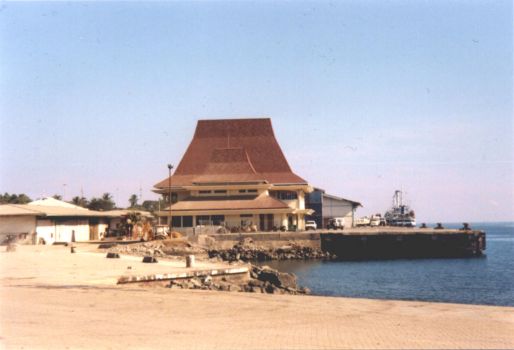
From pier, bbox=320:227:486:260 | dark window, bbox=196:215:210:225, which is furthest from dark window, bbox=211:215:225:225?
pier, bbox=320:227:486:260

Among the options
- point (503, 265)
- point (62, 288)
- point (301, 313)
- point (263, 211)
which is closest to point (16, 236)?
point (263, 211)

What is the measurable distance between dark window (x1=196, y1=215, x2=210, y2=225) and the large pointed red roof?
Result: 4.88m

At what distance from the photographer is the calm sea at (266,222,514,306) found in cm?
3025

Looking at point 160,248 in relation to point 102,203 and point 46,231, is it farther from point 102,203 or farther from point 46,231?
point 102,203

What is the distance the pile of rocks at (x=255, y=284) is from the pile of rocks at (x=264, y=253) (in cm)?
1799

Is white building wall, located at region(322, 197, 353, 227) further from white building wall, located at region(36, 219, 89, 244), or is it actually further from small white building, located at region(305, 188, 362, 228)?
white building wall, located at region(36, 219, 89, 244)

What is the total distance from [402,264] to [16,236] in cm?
3066

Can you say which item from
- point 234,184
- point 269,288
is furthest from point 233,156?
point 269,288

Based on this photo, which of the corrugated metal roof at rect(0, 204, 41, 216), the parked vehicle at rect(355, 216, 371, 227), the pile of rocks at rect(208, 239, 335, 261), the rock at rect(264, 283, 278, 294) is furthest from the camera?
the parked vehicle at rect(355, 216, 371, 227)

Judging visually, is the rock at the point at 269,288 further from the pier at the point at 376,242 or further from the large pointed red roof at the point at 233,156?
the large pointed red roof at the point at 233,156

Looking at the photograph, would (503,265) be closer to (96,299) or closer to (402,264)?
(402,264)

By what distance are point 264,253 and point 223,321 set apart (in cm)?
3680

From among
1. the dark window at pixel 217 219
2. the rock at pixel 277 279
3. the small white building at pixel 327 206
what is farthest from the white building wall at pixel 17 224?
the small white building at pixel 327 206

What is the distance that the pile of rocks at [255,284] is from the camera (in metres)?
22.4
